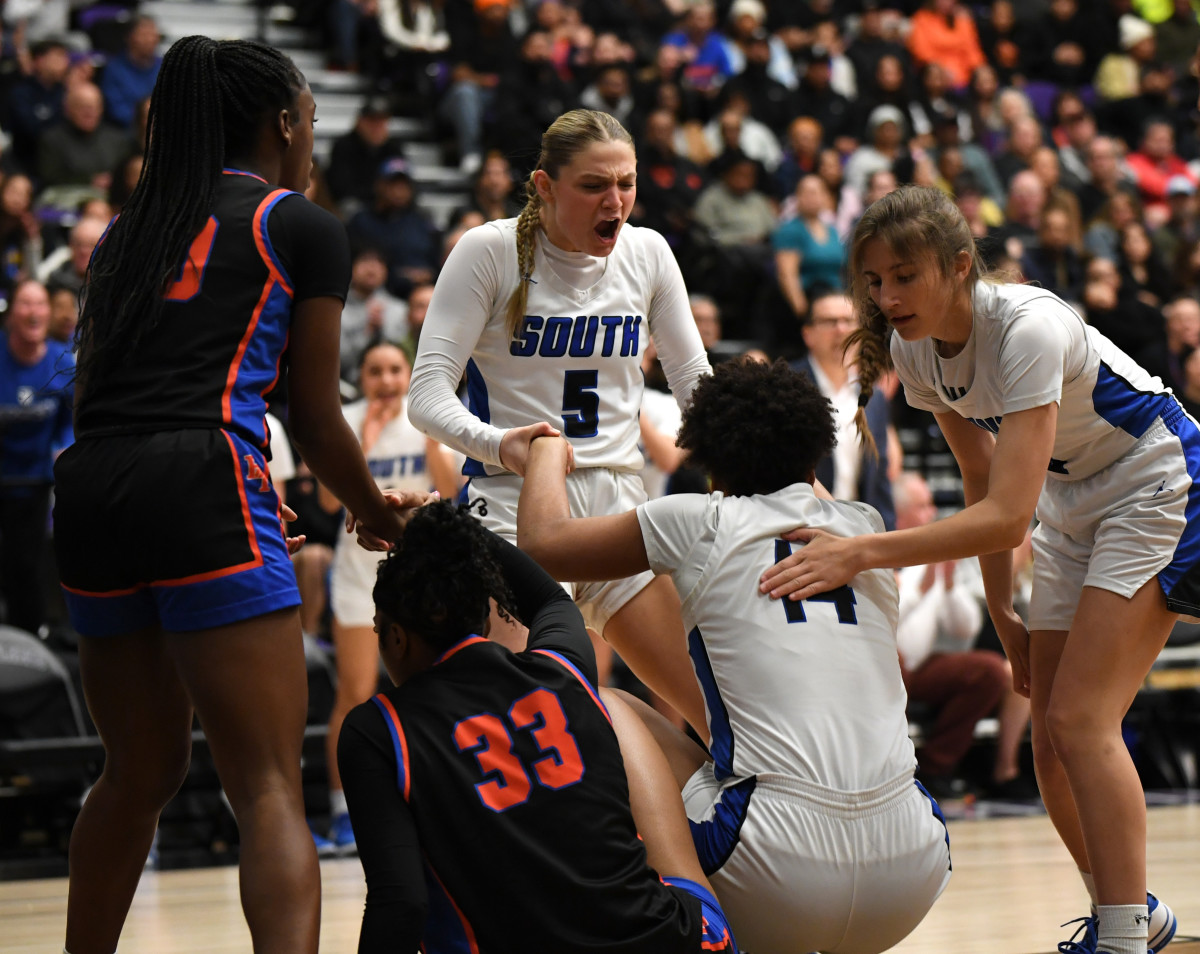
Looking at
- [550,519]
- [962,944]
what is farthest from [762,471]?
[962,944]

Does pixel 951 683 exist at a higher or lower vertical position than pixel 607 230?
lower

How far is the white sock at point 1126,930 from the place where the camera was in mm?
2846

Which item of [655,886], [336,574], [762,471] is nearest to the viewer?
[655,886]

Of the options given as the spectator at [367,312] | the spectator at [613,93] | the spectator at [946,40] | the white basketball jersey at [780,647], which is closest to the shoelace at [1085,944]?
the white basketball jersey at [780,647]

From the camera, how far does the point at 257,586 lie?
2.35m

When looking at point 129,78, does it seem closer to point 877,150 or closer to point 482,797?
point 877,150

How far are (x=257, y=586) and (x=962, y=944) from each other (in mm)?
2031

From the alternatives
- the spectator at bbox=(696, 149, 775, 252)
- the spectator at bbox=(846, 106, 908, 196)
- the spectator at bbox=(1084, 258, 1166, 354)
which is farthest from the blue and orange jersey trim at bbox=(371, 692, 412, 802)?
the spectator at bbox=(846, 106, 908, 196)

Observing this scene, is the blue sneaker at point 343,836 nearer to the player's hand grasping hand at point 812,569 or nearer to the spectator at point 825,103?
the player's hand grasping hand at point 812,569

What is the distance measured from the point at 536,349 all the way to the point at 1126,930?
5.62 ft

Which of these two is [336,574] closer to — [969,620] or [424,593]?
[969,620]

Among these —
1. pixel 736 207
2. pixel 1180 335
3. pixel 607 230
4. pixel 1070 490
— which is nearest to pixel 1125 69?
pixel 736 207

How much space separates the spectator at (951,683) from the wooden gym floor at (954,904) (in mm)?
1010

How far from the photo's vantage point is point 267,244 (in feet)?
7.88
